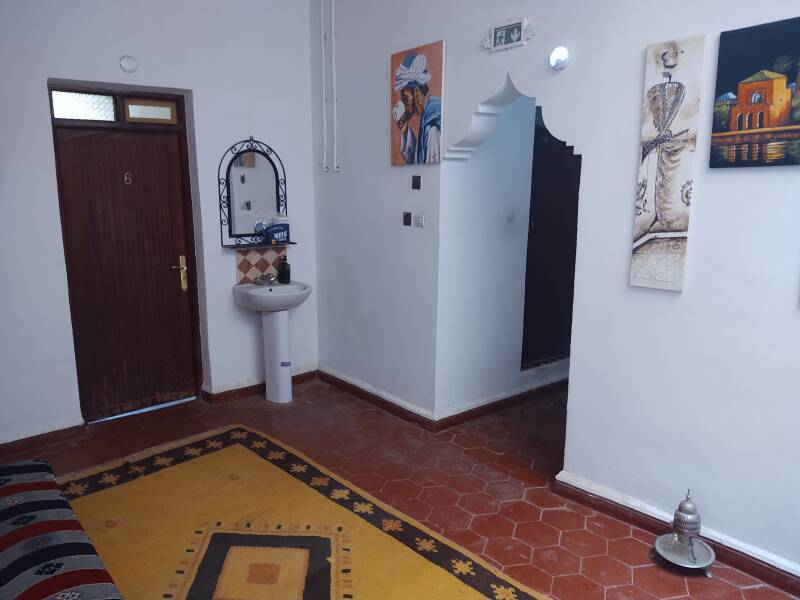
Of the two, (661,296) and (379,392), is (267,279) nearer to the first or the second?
(379,392)

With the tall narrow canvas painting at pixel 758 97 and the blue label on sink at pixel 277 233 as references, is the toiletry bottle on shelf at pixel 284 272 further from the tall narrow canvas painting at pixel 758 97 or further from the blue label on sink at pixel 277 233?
the tall narrow canvas painting at pixel 758 97

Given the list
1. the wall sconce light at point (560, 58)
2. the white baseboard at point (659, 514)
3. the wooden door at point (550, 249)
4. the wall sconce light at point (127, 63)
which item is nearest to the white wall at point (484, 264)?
the wooden door at point (550, 249)

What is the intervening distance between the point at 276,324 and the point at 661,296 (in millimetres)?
2950

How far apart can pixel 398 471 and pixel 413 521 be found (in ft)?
1.89

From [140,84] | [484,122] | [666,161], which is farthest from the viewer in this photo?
[140,84]

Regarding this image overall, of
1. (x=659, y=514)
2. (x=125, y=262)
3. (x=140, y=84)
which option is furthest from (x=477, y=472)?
(x=140, y=84)

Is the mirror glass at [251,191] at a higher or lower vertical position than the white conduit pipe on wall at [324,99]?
lower

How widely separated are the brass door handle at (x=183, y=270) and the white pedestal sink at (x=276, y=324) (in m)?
0.38

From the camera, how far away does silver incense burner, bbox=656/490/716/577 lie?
2.76 metres

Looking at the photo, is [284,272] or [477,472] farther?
[284,272]

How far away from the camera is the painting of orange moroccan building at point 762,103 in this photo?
2.46m

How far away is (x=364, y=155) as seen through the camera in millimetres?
4578

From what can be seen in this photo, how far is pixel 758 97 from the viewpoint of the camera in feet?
8.26

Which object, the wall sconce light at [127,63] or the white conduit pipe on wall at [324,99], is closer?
the wall sconce light at [127,63]
